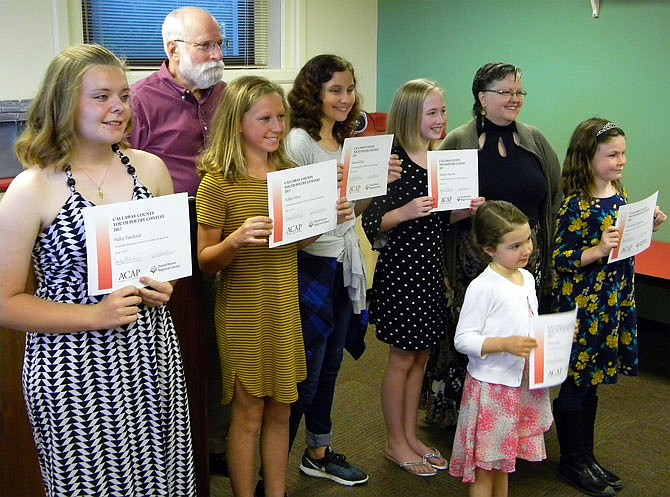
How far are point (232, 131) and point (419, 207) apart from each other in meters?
0.75

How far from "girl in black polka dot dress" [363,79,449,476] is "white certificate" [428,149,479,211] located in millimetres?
61

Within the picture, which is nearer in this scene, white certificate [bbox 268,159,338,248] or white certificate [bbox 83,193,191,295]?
white certificate [bbox 83,193,191,295]

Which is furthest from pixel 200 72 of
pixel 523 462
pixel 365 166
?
pixel 523 462

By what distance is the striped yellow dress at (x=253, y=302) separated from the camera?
222 cm

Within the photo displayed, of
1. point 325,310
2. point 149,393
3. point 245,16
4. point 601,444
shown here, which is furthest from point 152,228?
point 245,16

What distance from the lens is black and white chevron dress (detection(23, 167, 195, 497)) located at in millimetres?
1742

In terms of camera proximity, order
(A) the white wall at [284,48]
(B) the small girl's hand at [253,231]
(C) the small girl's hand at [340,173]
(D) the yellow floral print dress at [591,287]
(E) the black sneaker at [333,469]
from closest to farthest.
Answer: (B) the small girl's hand at [253,231] < (C) the small girl's hand at [340,173] < (D) the yellow floral print dress at [591,287] < (E) the black sneaker at [333,469] < (A) the white wall at [284,48]

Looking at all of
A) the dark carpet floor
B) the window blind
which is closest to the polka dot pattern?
the dark carpet floor

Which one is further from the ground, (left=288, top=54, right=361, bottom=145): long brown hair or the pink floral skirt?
(left=288, top=54, right=361, bottom=145): long brown hair

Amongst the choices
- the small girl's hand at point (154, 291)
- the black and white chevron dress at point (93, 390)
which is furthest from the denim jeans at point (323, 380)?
the small girl's hand at point (154, 291)

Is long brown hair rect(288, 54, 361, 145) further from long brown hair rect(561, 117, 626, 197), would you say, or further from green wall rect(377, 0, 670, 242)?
green wall rect(377, 0, 670, 242)

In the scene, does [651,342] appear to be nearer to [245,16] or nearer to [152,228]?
→ [245,16]

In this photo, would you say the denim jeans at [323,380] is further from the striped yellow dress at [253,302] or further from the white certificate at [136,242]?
the white certificate at [136,242]

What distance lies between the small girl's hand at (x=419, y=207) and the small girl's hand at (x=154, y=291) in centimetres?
111
